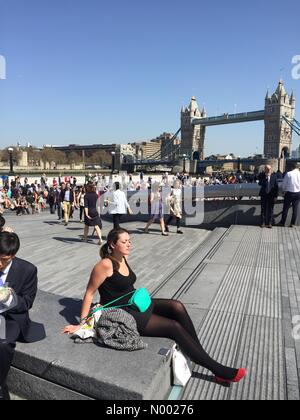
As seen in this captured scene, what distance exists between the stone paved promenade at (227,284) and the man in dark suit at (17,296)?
1.27 m

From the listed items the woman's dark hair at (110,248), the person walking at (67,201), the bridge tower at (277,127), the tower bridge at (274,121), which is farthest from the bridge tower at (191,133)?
the woman's dark hair at (110,248)

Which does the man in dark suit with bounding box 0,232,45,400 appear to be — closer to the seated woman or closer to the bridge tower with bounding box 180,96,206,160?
the seated woman

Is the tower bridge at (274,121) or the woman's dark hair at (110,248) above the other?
the tower bridge at (274,121)

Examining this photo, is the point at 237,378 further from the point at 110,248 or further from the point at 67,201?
the point at 67,201

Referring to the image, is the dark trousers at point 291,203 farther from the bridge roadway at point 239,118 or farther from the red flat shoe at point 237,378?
the bridge roadway at point 239,118

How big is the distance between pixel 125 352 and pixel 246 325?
1.69 m

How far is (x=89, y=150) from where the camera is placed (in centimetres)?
16750

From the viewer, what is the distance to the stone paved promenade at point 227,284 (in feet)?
9.61

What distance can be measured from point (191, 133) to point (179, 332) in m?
132

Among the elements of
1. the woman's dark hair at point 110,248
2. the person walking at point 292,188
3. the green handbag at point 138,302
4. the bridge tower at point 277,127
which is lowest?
the green handbag at point 138,302

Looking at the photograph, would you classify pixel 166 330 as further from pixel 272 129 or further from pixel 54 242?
pixel 272 129

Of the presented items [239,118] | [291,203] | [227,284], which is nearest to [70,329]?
[227,284]

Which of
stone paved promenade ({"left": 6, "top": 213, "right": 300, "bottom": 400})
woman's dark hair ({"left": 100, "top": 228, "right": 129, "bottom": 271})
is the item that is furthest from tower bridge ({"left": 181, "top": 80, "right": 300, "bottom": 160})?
woman's dark hair ({"left": 100, "top": 228, "right": 129, "bottom": 271})
